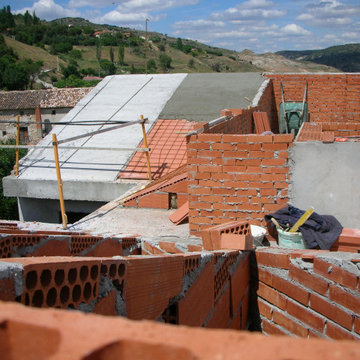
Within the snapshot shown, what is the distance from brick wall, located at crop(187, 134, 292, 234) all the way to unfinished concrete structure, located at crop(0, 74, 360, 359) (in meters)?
0.01

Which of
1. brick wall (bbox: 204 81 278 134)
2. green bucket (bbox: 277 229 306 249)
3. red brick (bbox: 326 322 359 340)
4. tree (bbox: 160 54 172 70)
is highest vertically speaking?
tree (bbox: 160 54 172 70)

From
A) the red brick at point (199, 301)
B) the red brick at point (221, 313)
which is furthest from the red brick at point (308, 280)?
the red brick at point (199, 301)

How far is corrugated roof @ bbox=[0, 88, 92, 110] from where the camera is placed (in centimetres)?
3603

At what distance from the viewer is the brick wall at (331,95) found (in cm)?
1273

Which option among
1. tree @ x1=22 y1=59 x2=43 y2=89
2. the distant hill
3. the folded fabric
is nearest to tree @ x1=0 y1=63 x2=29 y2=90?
tree @ x1=22 y1=59 x2=43 y2=89

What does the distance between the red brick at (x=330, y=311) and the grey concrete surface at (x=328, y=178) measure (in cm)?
220

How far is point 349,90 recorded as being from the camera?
41.8ft

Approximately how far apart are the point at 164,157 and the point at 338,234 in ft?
20.9

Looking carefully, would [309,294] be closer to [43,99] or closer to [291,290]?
[291,290]

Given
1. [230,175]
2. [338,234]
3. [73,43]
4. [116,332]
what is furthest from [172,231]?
[73,43]

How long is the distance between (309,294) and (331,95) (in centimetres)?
1113

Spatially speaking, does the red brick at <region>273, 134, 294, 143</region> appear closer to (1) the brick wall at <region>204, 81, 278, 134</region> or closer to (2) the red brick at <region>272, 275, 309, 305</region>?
(1) the brick wall at <region>204, 81, 278, 134</region>

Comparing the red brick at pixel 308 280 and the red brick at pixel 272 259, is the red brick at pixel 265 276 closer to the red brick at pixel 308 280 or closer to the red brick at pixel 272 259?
the red brick at pixel 272 259

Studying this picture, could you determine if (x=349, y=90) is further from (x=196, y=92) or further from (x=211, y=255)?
(x=211, y=255)
